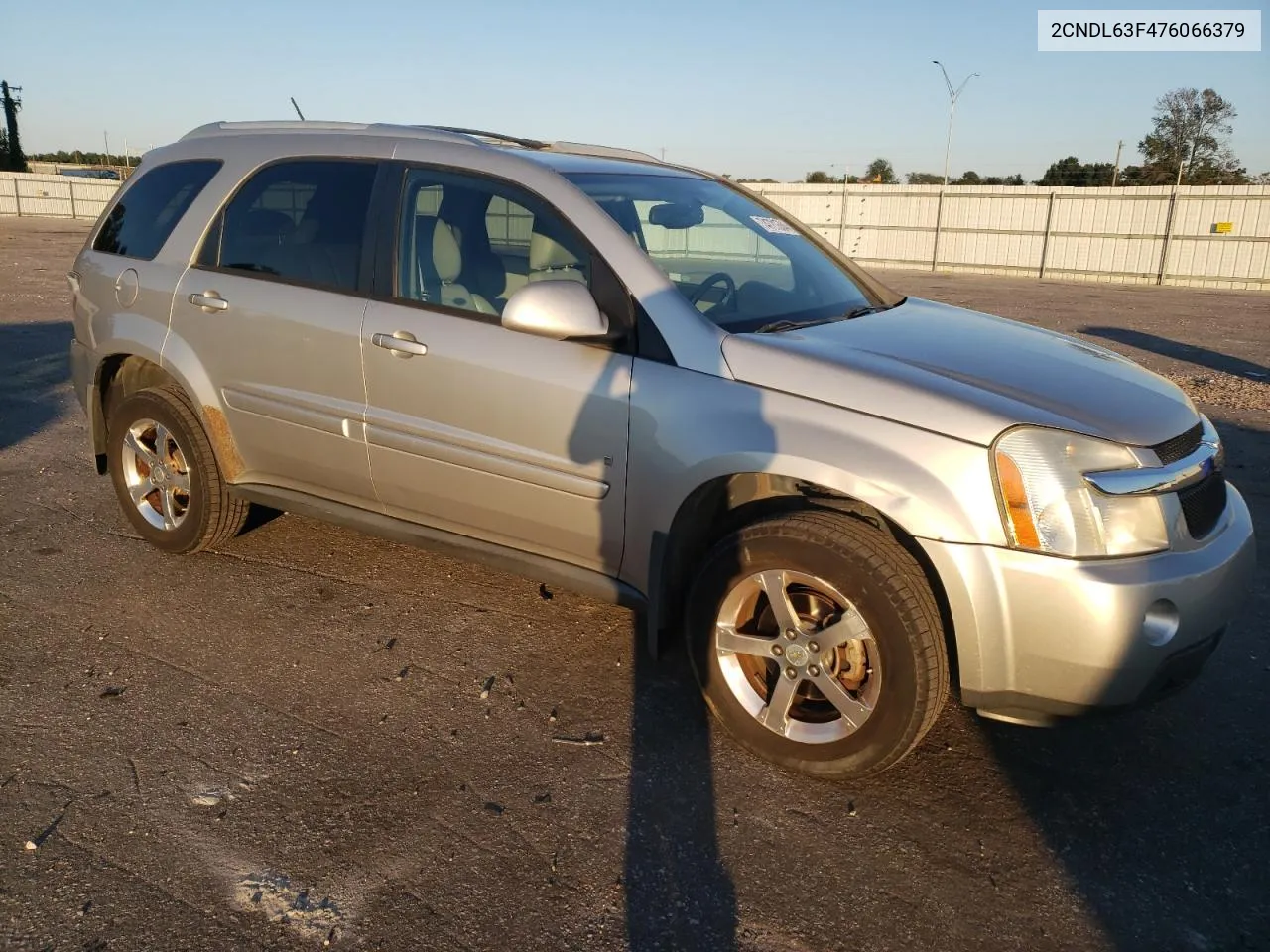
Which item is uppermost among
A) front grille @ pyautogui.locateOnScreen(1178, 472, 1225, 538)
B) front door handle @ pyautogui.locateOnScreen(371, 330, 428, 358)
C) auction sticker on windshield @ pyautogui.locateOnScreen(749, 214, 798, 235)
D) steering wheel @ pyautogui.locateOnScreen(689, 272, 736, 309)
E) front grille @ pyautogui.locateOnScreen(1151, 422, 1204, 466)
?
auction sticker on windshield @ pyautogui.locateOnScreen(749, 214, 798, 235)

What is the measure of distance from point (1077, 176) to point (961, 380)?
44339mm

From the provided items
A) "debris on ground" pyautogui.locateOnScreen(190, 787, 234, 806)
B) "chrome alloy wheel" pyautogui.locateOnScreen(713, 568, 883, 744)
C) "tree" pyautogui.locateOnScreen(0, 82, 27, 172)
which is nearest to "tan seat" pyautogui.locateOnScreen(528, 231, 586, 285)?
"chrome alloy wheel" pyautogui.locateOnScreen(713, 568, 883, 744)

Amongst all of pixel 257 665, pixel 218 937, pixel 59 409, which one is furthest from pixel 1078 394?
pixel 59 409

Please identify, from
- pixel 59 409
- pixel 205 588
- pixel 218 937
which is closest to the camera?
pixel 218 937

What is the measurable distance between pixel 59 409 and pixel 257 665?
16.1ft

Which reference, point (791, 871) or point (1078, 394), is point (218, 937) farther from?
point (1078, 394)

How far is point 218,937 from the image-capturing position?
2.28 m

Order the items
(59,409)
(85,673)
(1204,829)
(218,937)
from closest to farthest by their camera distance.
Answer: (218,937) → (1204,829) → (85,673) → (59,409)

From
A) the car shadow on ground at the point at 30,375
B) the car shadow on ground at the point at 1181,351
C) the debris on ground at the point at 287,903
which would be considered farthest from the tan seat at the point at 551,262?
the car shadow on ground at the point at 1181,351

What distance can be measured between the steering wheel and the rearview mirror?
35 centimetres

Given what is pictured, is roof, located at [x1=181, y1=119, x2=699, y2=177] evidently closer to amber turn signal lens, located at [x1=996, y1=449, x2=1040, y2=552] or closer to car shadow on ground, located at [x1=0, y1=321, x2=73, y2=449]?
amber turn signal lens, located at [x1=996, y1=449, x2=1040, y2=552]

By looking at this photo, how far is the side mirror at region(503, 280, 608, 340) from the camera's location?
10.1 feet

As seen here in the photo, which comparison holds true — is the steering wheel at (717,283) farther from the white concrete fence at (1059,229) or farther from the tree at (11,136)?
the tree at (11,136)

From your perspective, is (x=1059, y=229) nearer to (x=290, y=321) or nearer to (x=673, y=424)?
(x=290, y=321)
